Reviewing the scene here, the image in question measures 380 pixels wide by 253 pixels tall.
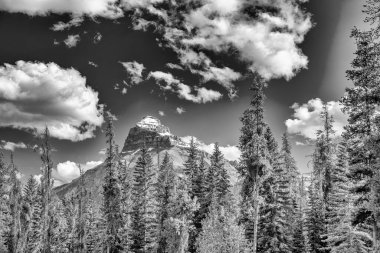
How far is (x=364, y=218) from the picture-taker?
1873 centimetres

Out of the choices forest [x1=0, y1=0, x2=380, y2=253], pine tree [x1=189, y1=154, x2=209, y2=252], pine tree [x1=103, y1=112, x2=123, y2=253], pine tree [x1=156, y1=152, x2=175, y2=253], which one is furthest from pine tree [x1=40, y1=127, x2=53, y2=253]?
pine tree [x1=189, y1=154, x2=209, y2=252]

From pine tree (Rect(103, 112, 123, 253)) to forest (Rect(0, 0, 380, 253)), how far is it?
0.33ft

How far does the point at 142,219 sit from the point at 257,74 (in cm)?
2561

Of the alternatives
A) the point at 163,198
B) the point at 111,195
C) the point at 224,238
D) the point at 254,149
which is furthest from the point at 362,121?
the point at 163,198

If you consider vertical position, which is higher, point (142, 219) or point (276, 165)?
point (276, 165)

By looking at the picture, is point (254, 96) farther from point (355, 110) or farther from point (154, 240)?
point (154, 240)

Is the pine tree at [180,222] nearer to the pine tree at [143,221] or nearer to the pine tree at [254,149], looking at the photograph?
the pine tree at [143,221]

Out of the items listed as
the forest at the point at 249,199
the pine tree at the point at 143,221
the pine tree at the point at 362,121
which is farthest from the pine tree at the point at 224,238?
the pine tree at the point at 362,121

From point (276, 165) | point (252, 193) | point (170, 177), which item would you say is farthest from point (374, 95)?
point (170, 177)

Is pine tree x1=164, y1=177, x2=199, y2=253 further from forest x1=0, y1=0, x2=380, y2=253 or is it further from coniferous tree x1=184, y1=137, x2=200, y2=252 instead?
coniferous tree x1=184, y1=137, x2=200, y2=252

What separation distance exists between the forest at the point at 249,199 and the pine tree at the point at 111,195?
100mm

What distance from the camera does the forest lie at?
18688mm

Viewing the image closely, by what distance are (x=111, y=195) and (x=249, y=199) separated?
14343 mm

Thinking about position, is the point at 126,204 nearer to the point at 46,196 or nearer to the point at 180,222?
the point at 180,222
